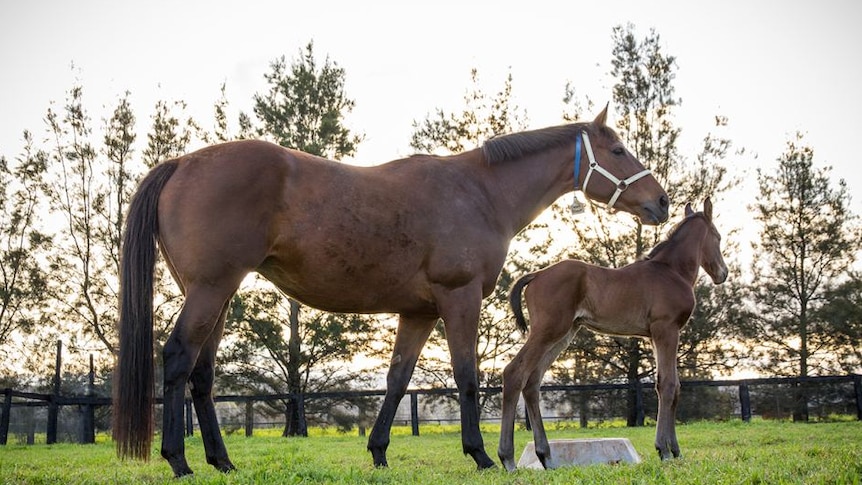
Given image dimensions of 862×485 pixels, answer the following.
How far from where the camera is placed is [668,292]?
728 cm

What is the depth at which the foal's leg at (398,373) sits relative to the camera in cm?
614

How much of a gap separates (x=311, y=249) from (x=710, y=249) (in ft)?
16.9

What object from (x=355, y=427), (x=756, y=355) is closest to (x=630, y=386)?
(x=756, y=355)

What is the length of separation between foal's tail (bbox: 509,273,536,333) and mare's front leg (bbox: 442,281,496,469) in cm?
171

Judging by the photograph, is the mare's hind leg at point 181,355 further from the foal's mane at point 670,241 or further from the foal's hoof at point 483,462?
the foal's mane at point 670,241

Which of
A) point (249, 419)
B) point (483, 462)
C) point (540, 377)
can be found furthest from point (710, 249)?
point (249, 419)

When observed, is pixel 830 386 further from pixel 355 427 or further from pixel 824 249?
pixel 355 427

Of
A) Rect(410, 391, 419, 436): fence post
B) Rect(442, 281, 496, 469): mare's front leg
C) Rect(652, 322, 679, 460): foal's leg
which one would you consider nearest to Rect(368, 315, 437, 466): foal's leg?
Rect(442, 281, 496, 469): mare's front leg

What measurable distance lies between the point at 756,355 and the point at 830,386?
2.64 meters

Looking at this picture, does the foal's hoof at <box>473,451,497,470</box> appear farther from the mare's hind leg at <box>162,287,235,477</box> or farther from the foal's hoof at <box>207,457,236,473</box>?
the mare's hind leg at <box>162,287,235,477</box>

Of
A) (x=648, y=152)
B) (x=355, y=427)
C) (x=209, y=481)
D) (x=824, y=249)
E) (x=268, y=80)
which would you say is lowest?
(x=355, y=427)

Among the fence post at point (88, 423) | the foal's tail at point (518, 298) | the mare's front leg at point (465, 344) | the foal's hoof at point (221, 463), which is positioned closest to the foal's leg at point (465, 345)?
the mare's front leg at point (465, 344)

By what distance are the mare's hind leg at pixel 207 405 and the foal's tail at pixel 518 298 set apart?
127 inches

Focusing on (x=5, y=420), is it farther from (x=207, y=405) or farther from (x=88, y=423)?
(x=207, y=405)
